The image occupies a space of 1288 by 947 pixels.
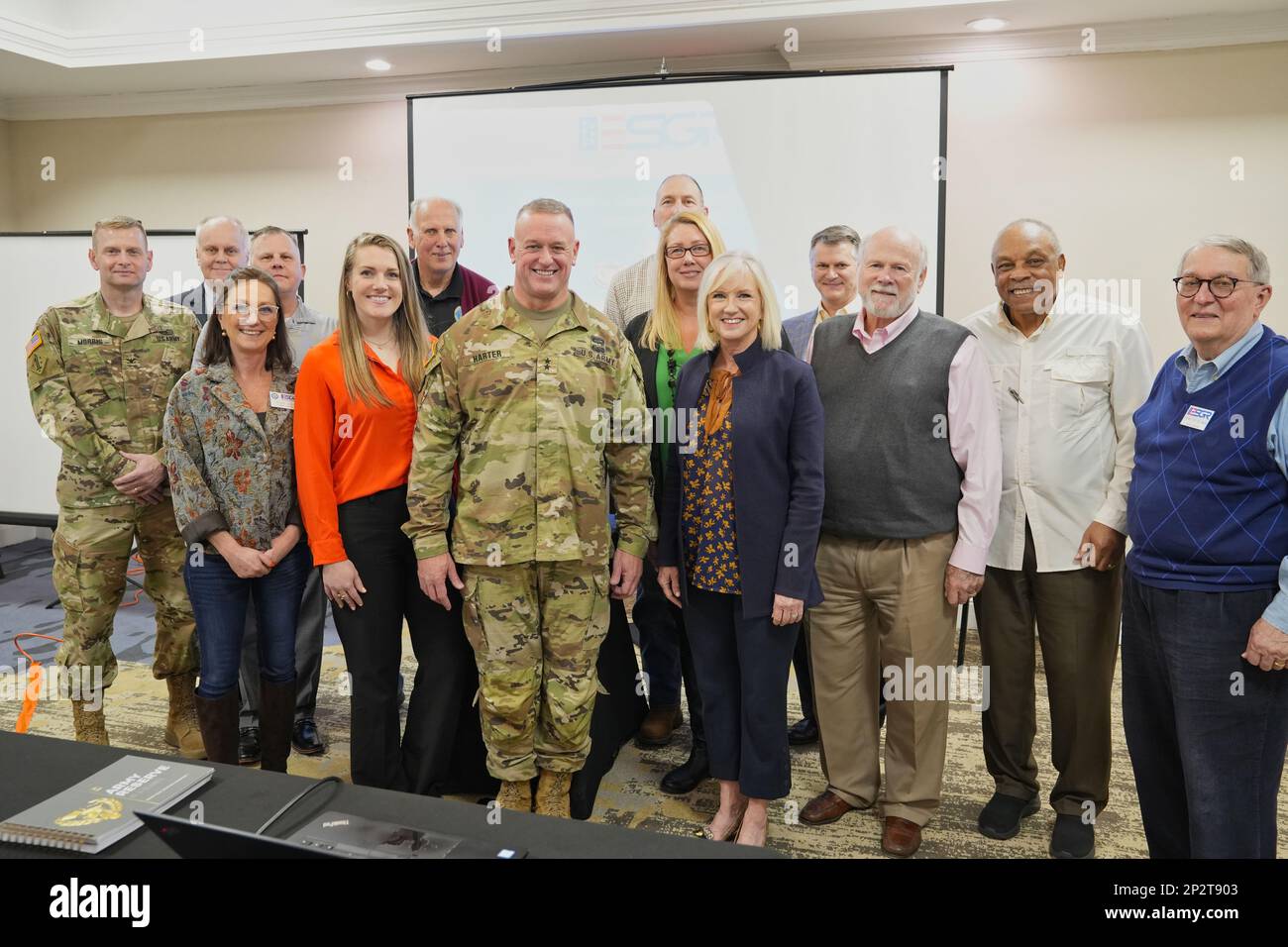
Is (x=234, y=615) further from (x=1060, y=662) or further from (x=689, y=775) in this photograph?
(x=1060, y=662)

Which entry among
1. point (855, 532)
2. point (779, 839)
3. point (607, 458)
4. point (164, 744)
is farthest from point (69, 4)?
point (779, 839)

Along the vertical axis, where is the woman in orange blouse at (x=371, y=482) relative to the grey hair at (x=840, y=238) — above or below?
below

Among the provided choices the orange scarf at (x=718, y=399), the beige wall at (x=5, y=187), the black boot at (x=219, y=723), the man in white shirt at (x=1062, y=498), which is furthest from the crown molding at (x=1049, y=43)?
the beige wall at (x=5, y=187)

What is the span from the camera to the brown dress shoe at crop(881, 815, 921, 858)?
2.39m

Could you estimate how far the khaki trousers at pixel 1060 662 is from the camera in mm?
2367

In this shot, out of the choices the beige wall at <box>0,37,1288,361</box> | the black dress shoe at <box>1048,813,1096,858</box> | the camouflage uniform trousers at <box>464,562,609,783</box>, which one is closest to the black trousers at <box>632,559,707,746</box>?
the camouflage uniform trousers at <box>464,562,609,783</box>

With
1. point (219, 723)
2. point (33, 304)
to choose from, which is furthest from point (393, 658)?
point (33, 304)

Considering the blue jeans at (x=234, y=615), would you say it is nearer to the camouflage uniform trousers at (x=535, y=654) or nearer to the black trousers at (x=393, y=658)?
the black trousers at (x=393, y=658)

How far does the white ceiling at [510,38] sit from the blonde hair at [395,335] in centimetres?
270

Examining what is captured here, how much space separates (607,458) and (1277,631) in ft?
4.99

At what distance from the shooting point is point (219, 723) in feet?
8.25

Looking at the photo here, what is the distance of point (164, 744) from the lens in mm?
3098

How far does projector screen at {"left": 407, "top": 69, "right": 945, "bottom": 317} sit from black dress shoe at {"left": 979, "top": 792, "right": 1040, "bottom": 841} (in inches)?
104
